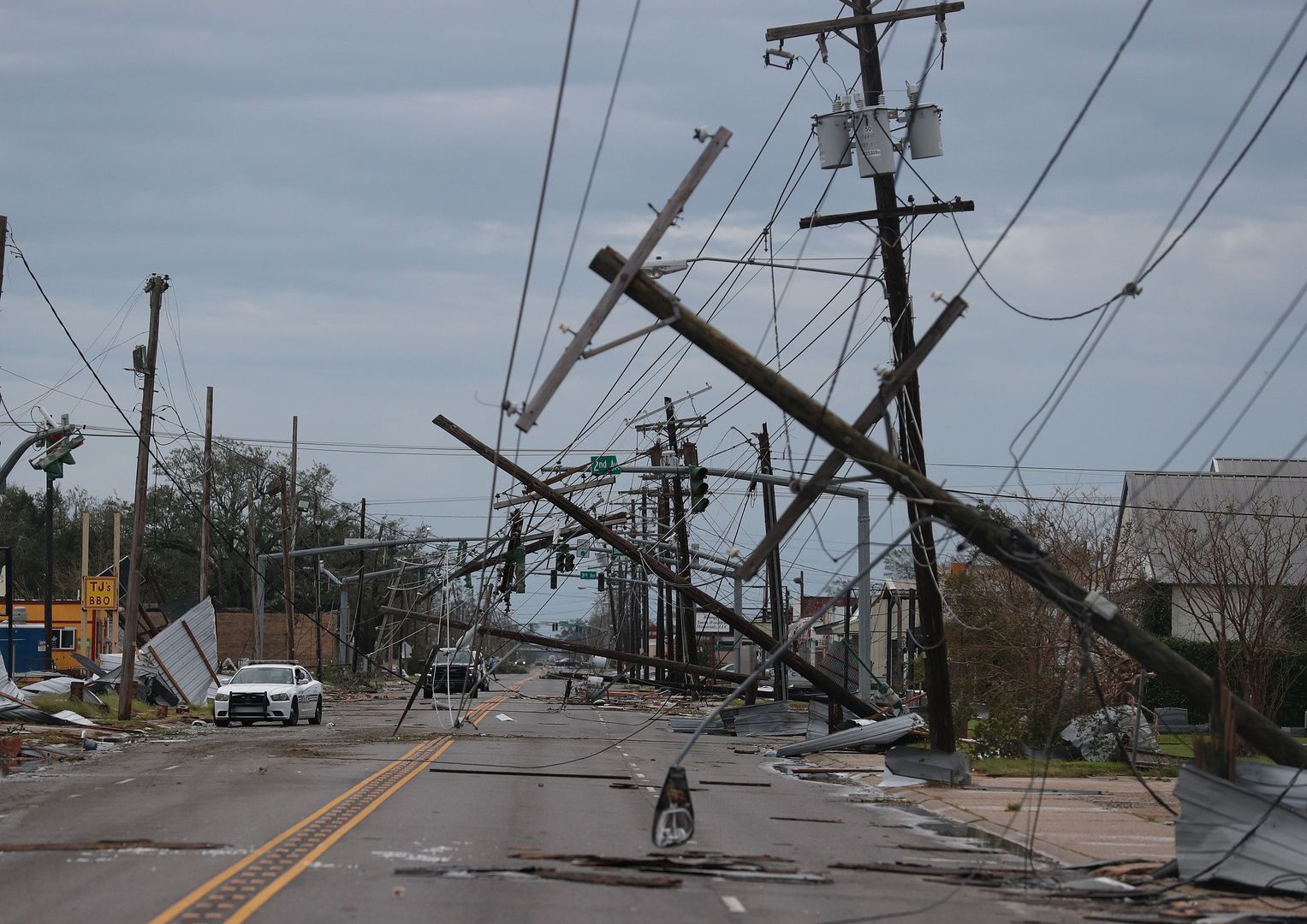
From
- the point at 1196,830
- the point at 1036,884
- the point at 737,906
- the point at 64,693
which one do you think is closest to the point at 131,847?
the point at 737,906

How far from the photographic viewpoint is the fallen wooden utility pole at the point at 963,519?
535 inches

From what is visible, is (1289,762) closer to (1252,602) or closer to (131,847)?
(131,847)

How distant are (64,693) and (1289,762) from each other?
34.1 m

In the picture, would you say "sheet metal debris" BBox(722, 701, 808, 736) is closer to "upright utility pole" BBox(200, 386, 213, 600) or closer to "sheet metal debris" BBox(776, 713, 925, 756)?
"sheet metal debris" BBox(776, 713, 925, 756)

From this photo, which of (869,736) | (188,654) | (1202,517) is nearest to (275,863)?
(869,736)

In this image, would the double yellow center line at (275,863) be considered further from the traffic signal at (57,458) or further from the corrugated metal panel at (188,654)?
the corrugated metal panel at (188,654)

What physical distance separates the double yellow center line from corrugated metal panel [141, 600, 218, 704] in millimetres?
26875

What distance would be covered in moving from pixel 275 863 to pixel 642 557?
20.8 meters

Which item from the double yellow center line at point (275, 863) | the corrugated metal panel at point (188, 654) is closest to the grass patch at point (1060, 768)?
the double yellow center line at point (275, 863)

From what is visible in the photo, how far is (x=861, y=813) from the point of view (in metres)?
19.2

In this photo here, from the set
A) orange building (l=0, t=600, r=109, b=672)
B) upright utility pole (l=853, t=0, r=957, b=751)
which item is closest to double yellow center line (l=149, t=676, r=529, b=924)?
upright utility pole (l=853, t=0, r=957, b=751)

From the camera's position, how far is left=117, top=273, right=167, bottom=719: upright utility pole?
116 feet

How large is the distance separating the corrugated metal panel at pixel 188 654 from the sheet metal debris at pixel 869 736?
77.5ft

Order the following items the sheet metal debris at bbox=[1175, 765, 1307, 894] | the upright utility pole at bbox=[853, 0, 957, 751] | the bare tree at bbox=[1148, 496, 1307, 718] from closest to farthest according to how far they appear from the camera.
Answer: the sheet metal debris at bbox=[1175, 765, 1307, 894] < the upright utility pole at bbox=[853, 0, 957, 751] < the bare tree at bbox=[1148, 496, 1307, 718]
